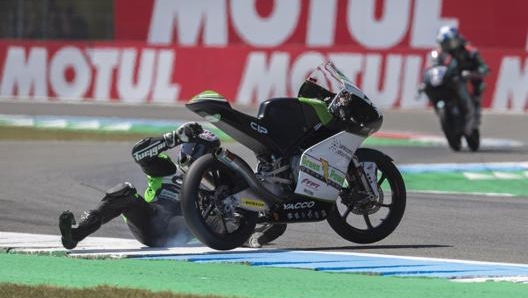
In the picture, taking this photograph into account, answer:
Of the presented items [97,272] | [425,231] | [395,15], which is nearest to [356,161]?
[425,231]

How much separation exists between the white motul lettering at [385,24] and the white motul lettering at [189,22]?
3280 millimetres

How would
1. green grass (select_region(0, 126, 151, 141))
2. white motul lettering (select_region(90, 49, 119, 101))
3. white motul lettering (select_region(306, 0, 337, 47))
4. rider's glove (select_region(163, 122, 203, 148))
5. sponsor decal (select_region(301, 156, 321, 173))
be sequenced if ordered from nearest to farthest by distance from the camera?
→ 1. rider's glove (select_region(163, 122, 203, 148))
2. sponsor decal (select_region(301, 156, 321, 173))
3. green grass (select_region(0, 126, 151, 141))
4. white motul lettering (select_region(90, 49, 119, 101))
5. white motul lettering (select_region(306, 0, 337, 47))

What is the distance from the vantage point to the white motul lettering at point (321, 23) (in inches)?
1164

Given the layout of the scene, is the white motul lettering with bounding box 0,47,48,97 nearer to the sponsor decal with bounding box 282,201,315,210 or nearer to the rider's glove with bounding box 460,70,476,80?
the rider's glove with bounding box 460,70,476,80

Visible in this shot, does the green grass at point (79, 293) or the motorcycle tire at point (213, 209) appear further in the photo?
the motorcycle tire at point (213, 209)

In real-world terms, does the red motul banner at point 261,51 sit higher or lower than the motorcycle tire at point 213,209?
lower

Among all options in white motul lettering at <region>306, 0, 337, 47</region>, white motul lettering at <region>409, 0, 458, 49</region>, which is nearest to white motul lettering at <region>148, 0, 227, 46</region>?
white motul lettering at <region>306, 0, 337, 47</region>

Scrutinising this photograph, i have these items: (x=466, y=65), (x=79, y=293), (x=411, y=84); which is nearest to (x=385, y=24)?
(x=411, y=84)

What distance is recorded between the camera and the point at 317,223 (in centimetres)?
1009

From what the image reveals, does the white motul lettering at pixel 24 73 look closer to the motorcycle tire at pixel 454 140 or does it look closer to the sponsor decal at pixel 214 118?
the motorcycle tire at pixel 454 140

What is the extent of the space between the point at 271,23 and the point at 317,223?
2007 centimetres

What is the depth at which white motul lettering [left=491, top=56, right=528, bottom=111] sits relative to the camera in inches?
976

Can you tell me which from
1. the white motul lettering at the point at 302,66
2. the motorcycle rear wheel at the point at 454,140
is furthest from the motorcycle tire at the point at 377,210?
the white motul lettering at the point at 302,66

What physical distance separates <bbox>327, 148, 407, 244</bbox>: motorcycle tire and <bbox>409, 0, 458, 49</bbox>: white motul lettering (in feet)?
64.0
